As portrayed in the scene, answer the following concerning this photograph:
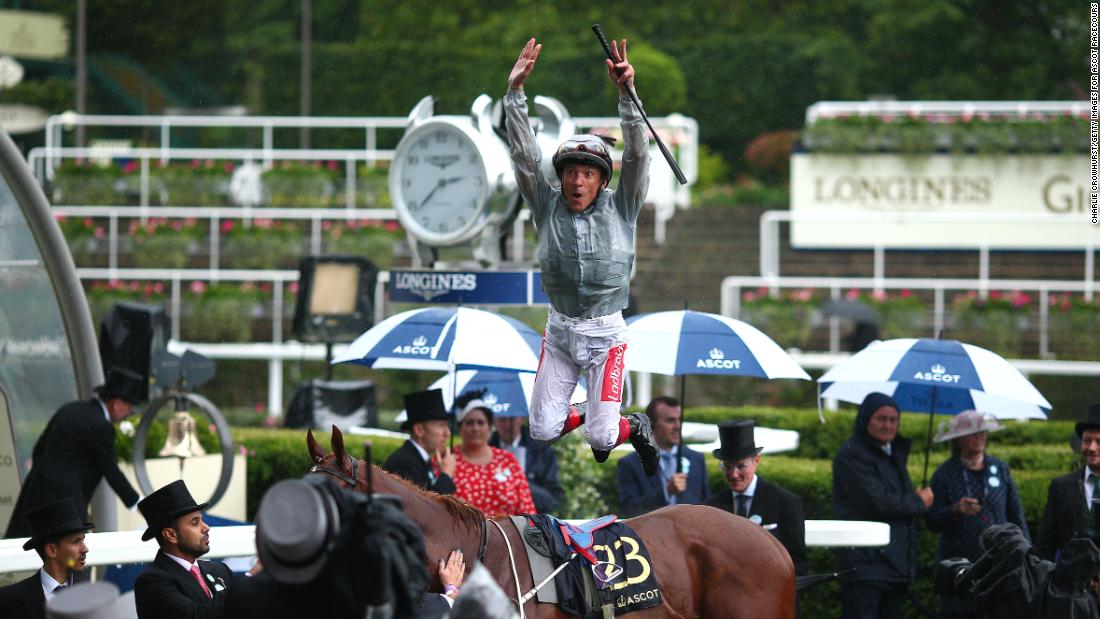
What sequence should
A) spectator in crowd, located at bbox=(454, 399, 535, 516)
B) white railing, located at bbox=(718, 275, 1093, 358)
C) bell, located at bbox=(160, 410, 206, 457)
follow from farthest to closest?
white railing, located at bbox=(718, 275, 1093, 358), bell, located at bbox=(160, 410, 206, 457), spectator in crowd, located at bbox=(454, 399, 535, 516)

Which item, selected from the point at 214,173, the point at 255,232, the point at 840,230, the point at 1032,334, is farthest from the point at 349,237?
the point at 1032,334

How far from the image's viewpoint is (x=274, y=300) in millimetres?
17391

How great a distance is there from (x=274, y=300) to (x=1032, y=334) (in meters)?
8.20

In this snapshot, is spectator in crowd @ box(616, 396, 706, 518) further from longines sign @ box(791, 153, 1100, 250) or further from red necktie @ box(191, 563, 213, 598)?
longines sign @ box(791, 153, 1100, 250)

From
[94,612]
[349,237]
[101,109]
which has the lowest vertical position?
[94,612]

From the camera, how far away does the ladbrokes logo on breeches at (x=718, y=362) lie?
8.34 metres

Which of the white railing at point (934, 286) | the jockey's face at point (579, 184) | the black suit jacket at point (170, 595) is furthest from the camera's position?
the white railing at point (934, 286)

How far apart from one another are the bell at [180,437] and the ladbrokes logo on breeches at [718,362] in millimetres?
3443

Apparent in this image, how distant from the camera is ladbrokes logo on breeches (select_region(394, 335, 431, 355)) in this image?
28.2 feet

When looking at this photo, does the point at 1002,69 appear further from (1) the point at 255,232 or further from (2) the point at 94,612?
(2) the point at 94,612

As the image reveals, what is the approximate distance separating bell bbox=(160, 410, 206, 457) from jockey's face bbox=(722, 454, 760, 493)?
369cm

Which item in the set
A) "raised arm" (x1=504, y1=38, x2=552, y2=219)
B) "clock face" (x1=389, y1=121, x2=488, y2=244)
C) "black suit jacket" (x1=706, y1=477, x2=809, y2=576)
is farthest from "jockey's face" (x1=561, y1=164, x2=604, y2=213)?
"clock face" (x1=389, y1=121, x2=488, y2=244)

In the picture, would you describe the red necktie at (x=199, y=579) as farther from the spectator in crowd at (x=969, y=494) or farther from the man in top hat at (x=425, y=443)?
the spectator in crowd at (x=969, y=494)

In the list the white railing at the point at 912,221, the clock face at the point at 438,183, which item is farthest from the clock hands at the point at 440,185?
the white railing at the point at 912,221
